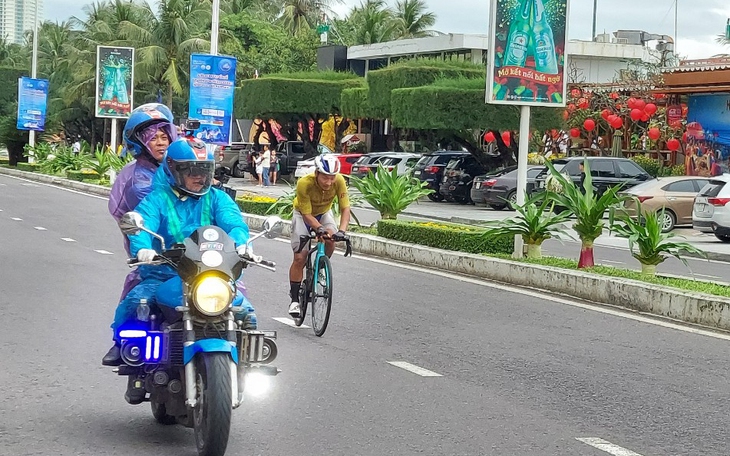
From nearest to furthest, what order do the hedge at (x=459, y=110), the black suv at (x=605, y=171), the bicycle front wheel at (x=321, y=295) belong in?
the bicycle front wheel at (x=321, y=295) → the black suv at (x=605, y=171) → the hedge at (x=459, y=110)

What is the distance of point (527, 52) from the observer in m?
17.2

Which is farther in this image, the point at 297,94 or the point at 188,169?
the point at 297,94

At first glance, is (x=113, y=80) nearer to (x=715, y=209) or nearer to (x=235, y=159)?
(x=235, y=159)

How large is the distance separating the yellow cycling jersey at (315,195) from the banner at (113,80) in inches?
1259

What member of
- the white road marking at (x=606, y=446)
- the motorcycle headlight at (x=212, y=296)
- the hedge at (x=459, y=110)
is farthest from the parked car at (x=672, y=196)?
the motorcycle headlight at (x=212, y=296)

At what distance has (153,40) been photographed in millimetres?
67812

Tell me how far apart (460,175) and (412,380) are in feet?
99.2

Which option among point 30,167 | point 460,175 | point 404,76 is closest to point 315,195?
point 460,175

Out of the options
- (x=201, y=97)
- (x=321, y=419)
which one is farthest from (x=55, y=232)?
(x=321, y=419)

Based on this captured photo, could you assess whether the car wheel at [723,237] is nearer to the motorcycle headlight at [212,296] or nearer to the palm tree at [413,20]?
the motorcycle headlight at [212,296]

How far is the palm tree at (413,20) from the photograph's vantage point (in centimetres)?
8194

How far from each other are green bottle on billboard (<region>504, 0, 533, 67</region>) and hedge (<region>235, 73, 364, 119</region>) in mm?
38298

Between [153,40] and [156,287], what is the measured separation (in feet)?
208

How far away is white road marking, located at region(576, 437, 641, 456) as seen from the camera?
6.58 meters
